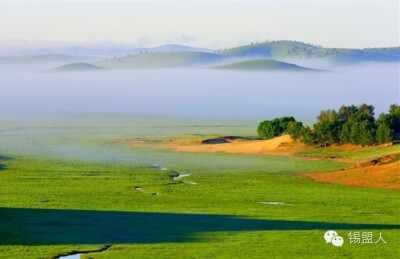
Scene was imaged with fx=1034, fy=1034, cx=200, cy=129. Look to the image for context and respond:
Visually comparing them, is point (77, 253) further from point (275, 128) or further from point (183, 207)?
point (275, 128)

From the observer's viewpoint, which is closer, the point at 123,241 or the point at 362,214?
the point at 123,241

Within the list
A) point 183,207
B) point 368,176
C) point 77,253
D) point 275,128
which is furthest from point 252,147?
point 77,253

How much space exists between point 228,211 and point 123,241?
35.0 ft

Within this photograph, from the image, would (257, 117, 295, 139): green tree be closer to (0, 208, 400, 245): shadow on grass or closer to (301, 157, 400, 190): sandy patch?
(301, 157, 400, 190): sandy patch

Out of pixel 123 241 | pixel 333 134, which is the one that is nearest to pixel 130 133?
pixel 333 134

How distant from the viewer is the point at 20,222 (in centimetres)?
5069

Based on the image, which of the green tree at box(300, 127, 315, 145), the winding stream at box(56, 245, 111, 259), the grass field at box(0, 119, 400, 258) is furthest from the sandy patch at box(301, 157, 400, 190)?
the winding stream at box(56, 245, 111, 259)

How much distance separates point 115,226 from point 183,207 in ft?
26.7

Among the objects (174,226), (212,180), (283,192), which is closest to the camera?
(174,226)

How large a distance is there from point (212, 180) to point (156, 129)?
187 feet

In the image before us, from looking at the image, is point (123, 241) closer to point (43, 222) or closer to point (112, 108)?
point (43, 222)

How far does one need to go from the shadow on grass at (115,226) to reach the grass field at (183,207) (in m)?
0.05

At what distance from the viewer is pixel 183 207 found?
56.9 metres

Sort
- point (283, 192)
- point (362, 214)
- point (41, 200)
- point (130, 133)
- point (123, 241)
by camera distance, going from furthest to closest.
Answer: point (130, 133) < point (283, 192) < point (41, 200) < point (362, 214) < point (123, 241)
